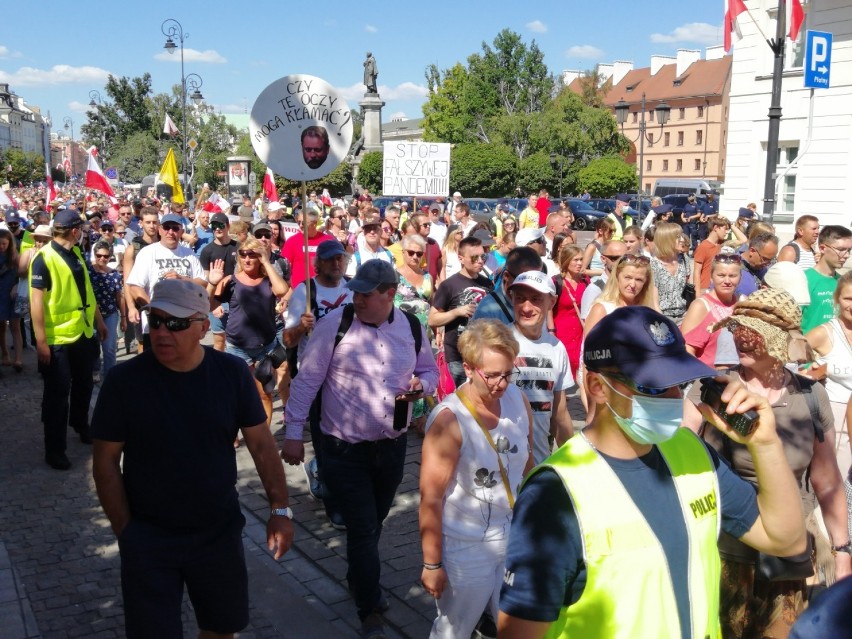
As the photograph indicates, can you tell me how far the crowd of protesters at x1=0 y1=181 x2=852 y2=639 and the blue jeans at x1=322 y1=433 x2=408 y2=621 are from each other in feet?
0.04

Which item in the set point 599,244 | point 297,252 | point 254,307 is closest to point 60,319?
point 254,307

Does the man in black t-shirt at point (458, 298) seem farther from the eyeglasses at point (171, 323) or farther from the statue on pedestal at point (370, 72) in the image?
the statue on pedestal at point (370, 72)

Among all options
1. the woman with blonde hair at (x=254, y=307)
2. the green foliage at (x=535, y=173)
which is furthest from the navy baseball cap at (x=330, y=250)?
the green foliage at (x=535, y=173)

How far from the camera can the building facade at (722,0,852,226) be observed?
22703 mm

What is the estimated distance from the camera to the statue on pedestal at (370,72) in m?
53.3

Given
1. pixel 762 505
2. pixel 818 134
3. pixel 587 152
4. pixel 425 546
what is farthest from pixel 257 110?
pixel 587 152

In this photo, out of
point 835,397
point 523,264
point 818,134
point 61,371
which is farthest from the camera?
point 818,134

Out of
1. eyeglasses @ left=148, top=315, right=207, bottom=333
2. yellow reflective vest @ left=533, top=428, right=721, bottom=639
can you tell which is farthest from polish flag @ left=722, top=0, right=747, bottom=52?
yellow reflective vest @ left=533, top=428, right=721, bottom=639

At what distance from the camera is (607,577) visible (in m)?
1.91

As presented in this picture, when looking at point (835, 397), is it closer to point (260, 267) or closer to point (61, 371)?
point (260, 267)

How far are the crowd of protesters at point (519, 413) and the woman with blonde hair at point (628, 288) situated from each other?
0.02m

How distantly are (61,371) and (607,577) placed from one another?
6.02 metres

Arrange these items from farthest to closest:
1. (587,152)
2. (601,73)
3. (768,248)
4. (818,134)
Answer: (601,73) < (587,152) < (818,134) < (768,248)

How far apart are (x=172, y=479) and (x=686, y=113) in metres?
85.0
